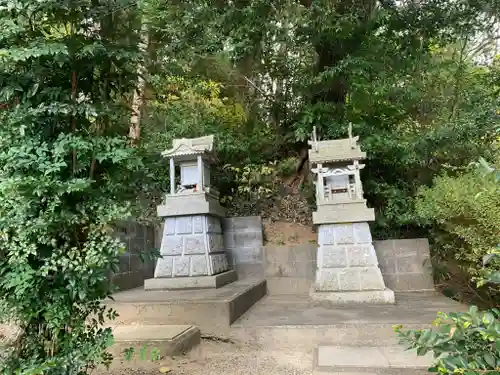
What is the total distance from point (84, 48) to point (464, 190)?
4.65 metres

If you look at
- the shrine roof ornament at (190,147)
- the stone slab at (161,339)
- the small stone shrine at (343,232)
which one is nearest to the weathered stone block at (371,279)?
the small stone shrine at (343,232)

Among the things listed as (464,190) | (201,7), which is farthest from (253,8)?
(464,190)

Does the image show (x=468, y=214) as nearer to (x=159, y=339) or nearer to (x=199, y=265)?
(x=199, y=265)

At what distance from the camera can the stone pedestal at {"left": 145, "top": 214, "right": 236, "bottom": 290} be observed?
5312 mm

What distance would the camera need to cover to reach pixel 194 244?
5.58 m

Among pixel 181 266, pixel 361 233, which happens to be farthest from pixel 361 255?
pixel 181 266

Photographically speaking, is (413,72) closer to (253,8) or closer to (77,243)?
(253,8)

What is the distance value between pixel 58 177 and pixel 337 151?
4339 millimetres

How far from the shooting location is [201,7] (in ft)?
20.0

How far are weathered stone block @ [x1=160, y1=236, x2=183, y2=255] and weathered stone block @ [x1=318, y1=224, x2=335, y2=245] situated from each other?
2126 millimetres

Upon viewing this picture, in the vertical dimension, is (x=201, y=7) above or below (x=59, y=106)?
above

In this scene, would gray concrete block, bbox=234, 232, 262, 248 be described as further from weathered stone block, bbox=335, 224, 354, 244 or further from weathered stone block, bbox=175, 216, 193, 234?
weathered stone block, bbox=335, 224, 354, 244

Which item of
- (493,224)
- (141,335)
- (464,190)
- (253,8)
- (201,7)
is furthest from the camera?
(201,7)

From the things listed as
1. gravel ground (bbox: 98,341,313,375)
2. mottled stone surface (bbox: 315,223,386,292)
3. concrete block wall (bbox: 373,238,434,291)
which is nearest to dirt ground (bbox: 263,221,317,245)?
concrete block wall (bbox: 373,238,434,291)
